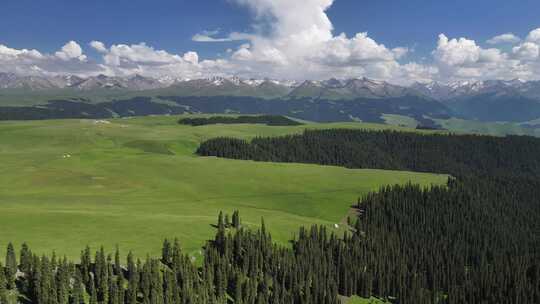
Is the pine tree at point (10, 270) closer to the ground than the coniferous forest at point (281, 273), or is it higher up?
higher up

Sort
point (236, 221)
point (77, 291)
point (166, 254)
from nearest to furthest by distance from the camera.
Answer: point (77, 291) < point (166, 254) < point (236, 221)

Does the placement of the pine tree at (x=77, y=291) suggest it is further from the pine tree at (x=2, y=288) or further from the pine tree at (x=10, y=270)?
the pine tree at (x=2, y=288)

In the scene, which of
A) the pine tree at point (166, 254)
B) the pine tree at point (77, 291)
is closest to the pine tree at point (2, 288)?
the pine tree at point (77, 291)

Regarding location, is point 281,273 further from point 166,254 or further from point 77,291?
point 77,291

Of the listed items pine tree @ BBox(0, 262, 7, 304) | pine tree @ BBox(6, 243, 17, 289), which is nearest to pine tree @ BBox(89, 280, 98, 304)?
pine tree @ BBox(6, 243, 17, 289)

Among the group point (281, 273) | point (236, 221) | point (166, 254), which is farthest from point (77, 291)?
point (236, 221)

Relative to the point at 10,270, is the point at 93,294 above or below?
below

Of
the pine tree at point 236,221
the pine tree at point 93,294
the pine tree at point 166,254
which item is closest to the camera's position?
the pine tree at point 93,294

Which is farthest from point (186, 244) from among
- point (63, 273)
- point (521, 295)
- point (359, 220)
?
point (521, 295)

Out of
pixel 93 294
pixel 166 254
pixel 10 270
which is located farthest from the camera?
pixel 166 254

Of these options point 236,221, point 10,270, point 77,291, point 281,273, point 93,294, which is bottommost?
point 281,273

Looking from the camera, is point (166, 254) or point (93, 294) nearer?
point (93, 294)

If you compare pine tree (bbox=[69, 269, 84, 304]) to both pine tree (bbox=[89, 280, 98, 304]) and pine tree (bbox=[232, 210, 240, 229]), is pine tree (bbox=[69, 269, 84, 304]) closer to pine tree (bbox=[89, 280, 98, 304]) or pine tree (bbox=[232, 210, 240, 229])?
pine tree (bbox=[89, 280, 98, 304])
